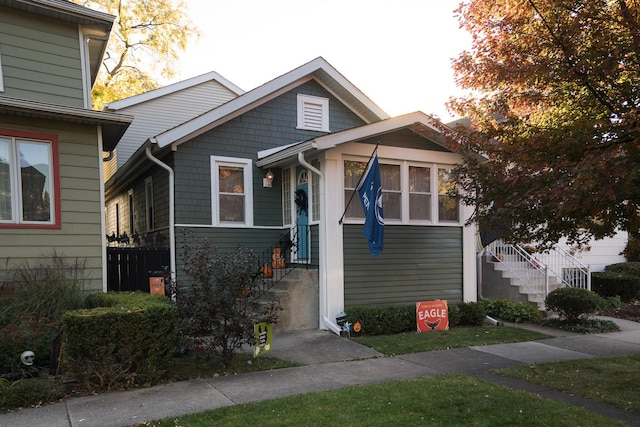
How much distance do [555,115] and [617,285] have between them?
9844mm

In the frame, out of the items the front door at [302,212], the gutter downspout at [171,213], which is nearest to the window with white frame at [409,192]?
the front door at [302,212]

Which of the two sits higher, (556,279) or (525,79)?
(525,79)

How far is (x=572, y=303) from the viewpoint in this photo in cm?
966

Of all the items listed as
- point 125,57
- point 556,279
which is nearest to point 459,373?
point 556,279

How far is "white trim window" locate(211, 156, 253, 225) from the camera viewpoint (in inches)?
396

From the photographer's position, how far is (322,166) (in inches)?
364

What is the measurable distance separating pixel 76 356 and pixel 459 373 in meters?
5.07

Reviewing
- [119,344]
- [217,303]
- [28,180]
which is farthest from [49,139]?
[217,303]

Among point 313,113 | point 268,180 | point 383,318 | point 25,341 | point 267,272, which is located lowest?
point 383,318

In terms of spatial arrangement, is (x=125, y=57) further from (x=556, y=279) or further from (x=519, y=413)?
(x=519, y=413)

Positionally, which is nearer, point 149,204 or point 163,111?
point 149,204

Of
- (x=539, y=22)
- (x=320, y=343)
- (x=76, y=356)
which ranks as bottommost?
(x=320, y=343)

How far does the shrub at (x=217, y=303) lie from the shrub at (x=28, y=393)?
1.63m

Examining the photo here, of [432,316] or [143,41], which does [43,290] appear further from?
[143,41]
